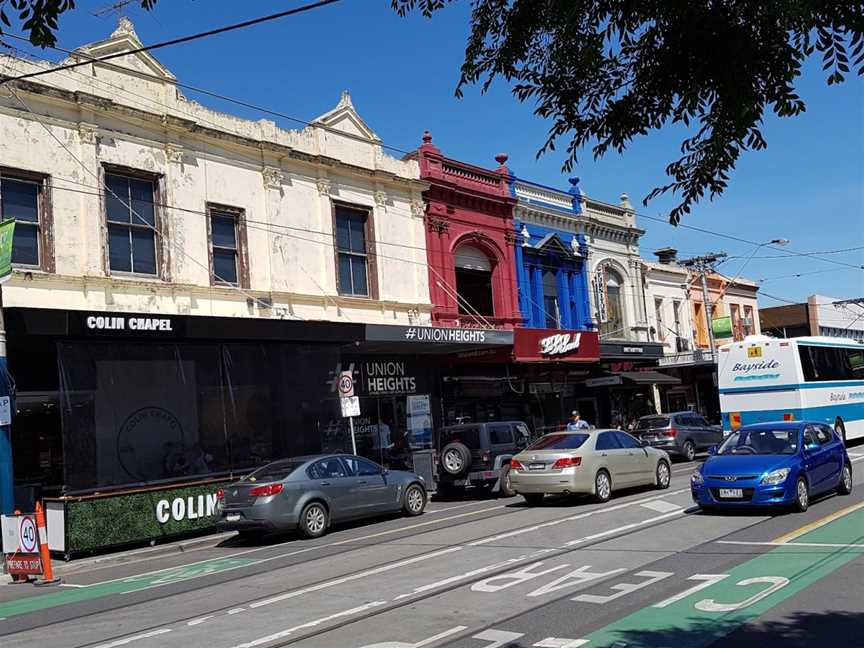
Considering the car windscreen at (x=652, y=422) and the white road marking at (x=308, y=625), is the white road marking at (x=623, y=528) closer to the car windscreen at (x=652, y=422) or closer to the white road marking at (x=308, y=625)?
the white road marking at (x=308, y=625)

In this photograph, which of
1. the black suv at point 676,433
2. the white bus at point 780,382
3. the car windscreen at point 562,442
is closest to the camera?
the car windscreen at point 562,442

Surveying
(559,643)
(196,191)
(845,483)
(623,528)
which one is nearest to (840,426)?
(845,483)

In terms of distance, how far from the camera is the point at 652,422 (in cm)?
2812

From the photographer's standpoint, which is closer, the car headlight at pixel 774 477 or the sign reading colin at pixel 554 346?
the car headlight at pixel 774 477

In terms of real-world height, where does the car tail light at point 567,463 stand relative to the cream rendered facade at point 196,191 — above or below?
below

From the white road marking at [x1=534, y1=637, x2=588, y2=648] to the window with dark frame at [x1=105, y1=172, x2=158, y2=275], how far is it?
14359 millimetres

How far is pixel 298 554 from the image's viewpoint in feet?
42.6

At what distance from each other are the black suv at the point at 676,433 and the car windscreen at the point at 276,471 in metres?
15.2

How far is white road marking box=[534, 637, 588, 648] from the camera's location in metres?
6.57

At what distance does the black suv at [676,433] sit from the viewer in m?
27.4

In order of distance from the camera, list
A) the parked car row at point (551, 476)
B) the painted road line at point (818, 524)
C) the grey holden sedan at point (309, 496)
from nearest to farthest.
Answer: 1. the painted road line at point (818, 524)
2. the parked car row at point (551, 476)
3. the grey holden sedan at point (309, 496)

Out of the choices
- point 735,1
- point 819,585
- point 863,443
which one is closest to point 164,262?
point 819,585

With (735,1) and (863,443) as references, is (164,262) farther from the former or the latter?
(863,443)

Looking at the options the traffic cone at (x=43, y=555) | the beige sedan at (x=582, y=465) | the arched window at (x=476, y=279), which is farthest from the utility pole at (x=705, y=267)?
the traffic cone at (x=43, y=555)
